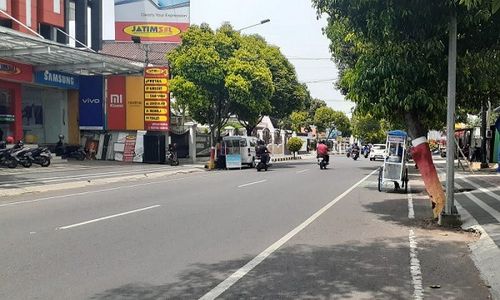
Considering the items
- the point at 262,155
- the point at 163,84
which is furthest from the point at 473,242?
the point at 163,84

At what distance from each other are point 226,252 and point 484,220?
5.60m

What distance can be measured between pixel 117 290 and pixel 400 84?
710cm

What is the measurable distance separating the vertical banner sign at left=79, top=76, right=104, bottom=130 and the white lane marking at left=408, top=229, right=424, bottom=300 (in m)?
29.3

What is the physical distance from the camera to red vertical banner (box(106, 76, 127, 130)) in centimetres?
3509

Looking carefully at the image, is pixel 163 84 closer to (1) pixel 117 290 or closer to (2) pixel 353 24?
(2) pixel 353 24

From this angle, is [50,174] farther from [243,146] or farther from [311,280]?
[311,280]

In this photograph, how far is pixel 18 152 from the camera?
25469 mm

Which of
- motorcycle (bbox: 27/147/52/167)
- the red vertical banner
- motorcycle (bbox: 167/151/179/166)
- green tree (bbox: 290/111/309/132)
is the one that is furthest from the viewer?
green tree (bbox: 290/111/309/132)

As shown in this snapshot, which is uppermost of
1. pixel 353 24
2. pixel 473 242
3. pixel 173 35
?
pixel 173 35

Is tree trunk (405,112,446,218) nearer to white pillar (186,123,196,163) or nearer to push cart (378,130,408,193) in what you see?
push cart (378,130,408,193)

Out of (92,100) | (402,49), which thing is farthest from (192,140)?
(402,49)

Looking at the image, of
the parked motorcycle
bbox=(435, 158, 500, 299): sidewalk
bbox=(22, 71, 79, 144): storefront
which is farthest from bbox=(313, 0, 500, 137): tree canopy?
bbox=(22, 71, 79, 144): storefront

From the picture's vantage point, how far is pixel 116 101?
115 ft

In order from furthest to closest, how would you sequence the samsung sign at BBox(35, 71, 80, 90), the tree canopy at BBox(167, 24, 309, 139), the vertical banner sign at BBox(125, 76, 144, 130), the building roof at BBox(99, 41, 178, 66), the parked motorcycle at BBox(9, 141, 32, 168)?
1. the building roof at BBox(99, 41, 178, 66)
2. the vertical banner sign at BBox(125, 76, 144, 130)
3. the samsung sign at BBox(35, 71, 80, 90)
4. the tree canopy at BBox(167, 24, 309, 139)
5. the parked motorcycle at BBox(9, 141, 32, 168)
